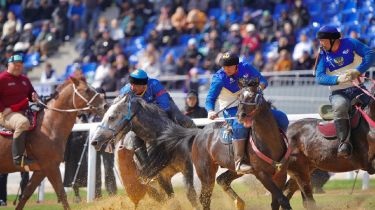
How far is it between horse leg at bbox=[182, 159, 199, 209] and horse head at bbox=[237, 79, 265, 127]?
2002 millimetres

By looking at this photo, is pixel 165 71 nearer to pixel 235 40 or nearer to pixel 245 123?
pixel 235 40

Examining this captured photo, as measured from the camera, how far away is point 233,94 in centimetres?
1208

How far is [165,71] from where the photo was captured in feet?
76.2

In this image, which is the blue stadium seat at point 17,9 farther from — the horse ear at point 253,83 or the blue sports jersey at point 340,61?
the horse ear at point 253,83

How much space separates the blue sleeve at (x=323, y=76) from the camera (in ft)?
38.7

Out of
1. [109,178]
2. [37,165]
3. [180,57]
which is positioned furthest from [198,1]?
[37,165]

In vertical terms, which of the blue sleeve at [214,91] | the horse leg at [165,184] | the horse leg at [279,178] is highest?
the blue sleeve at [214,91]

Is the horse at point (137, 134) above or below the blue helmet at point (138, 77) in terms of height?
below

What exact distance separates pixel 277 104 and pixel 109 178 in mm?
4308

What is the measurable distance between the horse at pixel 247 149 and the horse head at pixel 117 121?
2.40ft

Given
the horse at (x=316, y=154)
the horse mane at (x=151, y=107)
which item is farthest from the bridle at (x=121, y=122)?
the horse at (x=316, y=154)

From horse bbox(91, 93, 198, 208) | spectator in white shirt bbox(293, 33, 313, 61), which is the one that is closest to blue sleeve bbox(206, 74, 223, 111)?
horse bbox(91, 93, 198, 208)

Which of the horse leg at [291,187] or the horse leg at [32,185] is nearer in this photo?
the horse leg at [291,187]

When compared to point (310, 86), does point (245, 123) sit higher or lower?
higher
